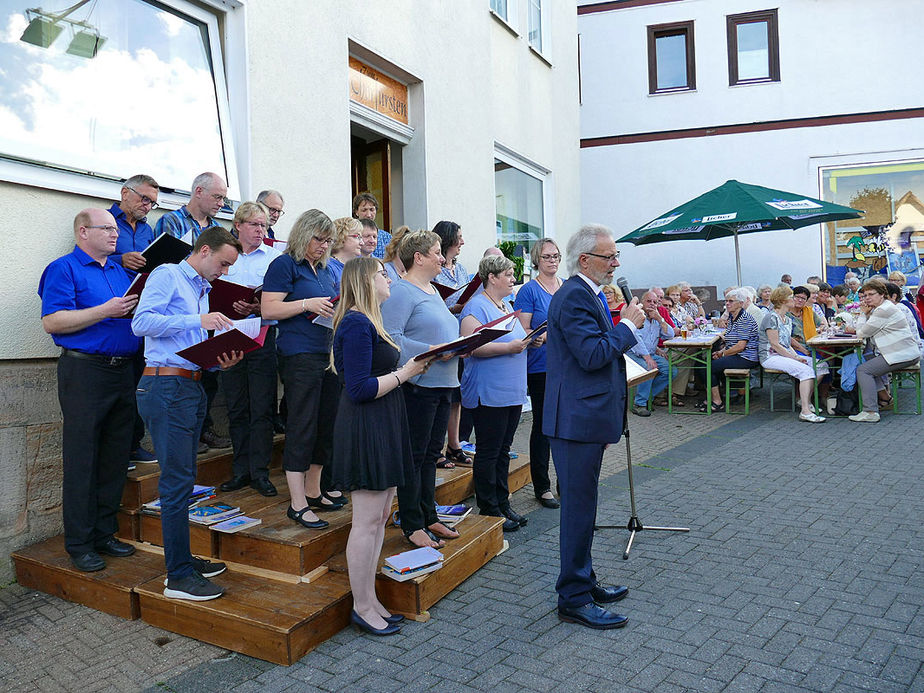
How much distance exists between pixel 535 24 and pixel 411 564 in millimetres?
10908

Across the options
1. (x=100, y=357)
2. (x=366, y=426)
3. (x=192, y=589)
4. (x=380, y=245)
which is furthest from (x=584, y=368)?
(x=380, y=245)

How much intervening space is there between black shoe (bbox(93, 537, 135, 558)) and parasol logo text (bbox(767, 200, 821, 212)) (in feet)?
35.3

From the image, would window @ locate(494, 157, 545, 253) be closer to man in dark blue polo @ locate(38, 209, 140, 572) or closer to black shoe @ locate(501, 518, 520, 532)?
black shoe @ locate(501, 518, 520, 532)

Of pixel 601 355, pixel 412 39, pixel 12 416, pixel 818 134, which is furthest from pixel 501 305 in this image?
pixel 818 134

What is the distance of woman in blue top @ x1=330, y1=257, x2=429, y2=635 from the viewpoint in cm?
368

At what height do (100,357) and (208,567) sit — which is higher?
(100,357)

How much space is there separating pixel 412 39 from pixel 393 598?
674cm

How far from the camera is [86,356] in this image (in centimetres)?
423

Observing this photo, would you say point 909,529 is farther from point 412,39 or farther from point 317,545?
point 412,39

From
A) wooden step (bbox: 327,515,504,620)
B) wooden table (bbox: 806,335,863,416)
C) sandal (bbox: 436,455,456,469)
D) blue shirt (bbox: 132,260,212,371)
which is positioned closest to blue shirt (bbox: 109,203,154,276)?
blue shirt (bbox: 132,260,212,371)

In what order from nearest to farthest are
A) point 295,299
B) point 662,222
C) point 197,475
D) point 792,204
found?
point 295,299 → point 197,475 → point 792,204 → point 662,222

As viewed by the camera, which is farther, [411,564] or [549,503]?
[549,503]

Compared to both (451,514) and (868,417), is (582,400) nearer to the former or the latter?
(451,514)

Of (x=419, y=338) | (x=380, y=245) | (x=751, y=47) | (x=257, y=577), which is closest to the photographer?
(x=257, y=577)
